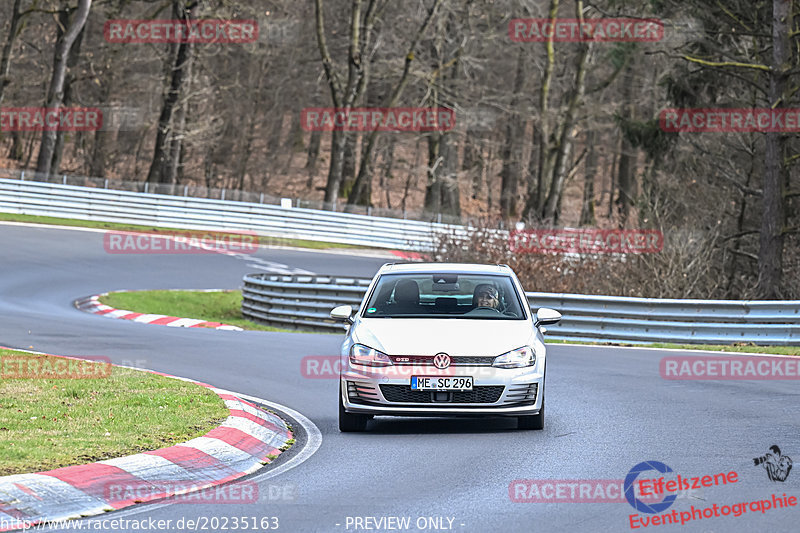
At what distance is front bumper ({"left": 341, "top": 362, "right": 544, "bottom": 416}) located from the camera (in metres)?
10.6

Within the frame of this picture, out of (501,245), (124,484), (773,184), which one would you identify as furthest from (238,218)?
(124,484)

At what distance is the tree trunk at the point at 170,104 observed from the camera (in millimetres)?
46781

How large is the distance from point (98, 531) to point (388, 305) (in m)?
5.26

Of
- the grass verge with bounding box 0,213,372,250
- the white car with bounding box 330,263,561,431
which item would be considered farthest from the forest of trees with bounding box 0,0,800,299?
the white car with bounding box 330,263,561,431

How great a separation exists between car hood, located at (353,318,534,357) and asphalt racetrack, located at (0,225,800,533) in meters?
0.78

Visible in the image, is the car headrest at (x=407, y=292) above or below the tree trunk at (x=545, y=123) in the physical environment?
below

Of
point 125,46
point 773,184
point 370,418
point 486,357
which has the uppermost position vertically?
point 125,46

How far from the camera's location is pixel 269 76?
2447 inches

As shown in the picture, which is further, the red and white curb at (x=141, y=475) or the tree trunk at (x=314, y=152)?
the tree trunk at (x=314, y=152)

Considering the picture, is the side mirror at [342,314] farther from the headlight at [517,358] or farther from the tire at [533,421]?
the tire at [533,421]

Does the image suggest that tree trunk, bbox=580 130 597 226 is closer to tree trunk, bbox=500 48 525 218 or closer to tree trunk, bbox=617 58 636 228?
tree trunk, bbox=617 58 636 228

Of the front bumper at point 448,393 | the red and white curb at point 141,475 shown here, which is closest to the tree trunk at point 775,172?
the front bumper at point 448,393

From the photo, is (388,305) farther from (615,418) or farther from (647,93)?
(647,93)

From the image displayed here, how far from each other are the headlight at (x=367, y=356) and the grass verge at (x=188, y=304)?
48.0 feet
